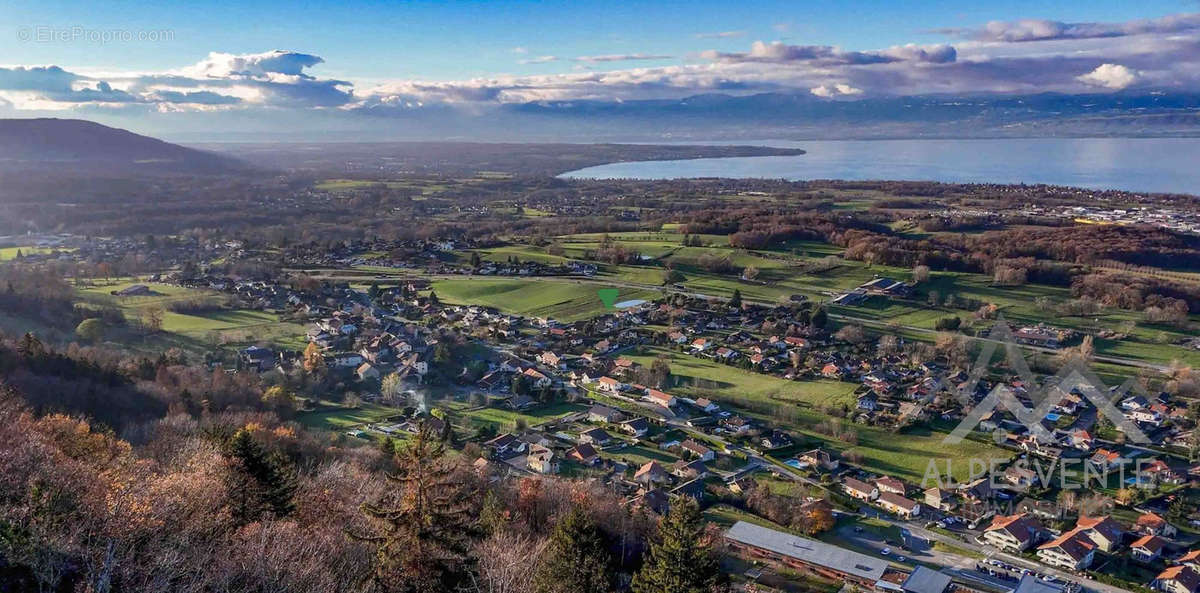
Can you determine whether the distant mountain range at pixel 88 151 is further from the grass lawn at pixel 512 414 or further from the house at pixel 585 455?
the house at pixel 585 455

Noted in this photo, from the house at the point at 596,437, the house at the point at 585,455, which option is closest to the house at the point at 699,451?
Answer: the house at the point at 596,437

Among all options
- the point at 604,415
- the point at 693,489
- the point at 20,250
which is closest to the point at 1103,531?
the point at 693,489

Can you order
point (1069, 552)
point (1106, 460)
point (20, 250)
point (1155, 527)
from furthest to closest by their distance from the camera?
point (20, 250)
point (1106, 460)
point (1155, 527)
point (1069, 552)

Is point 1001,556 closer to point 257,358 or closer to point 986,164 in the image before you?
point 257,358

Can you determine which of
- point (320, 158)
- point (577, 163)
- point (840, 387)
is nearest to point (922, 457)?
point (840, 387)

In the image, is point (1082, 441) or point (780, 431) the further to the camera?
point (780, 431)

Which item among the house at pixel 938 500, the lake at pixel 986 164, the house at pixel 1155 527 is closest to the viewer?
the house at pixel 1155 527
